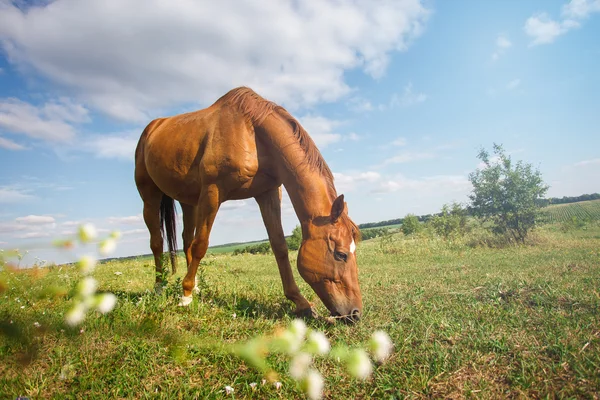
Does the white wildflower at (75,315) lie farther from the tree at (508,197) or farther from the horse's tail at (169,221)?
the tree at (508,197)

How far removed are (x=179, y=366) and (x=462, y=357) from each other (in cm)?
208

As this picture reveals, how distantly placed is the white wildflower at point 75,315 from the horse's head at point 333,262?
2.71 meters

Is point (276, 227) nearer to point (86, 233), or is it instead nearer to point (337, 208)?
point (337, 208)

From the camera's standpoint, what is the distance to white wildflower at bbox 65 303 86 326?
811 millimetres

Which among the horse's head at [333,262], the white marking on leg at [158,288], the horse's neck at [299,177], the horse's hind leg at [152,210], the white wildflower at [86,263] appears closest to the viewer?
the white wildflower at [86,263]

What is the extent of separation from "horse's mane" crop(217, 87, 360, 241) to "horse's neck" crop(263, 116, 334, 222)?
65 millimetres

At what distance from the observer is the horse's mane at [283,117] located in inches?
149

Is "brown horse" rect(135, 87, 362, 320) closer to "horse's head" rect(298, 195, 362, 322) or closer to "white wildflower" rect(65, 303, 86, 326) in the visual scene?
"horse's head" rect(298, 195, 362, 322)

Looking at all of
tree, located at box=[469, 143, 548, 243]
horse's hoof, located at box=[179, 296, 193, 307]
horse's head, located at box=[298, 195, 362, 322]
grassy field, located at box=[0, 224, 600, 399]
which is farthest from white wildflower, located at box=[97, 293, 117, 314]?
tree, located at box=[469, 143, 548, 243]

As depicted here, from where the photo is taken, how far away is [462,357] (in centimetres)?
238

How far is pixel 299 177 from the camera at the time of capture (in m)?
3.72

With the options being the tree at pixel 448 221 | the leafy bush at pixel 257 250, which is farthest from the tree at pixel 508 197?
the leafy bush at pixel 257 250

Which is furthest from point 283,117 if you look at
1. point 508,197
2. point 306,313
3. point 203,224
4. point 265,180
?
point 508,197

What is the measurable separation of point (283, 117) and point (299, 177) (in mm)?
883
